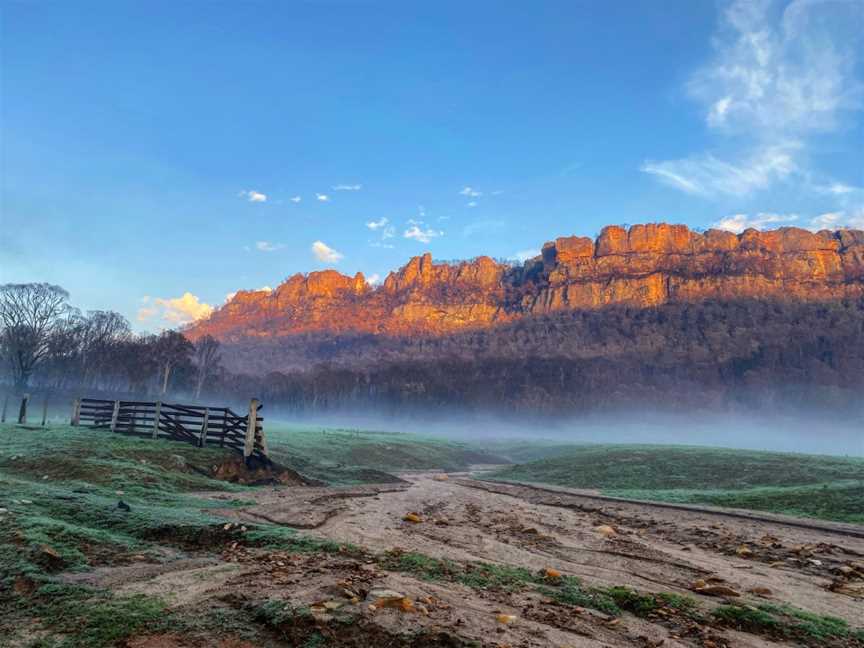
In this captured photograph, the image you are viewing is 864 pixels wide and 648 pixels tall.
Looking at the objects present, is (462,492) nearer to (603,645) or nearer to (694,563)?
(694,563)

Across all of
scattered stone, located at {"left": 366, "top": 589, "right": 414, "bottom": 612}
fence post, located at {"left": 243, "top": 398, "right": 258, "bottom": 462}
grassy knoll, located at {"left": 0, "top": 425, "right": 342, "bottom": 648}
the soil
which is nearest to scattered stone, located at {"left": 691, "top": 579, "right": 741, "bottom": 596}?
the soil

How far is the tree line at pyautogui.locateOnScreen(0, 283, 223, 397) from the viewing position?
2830 inches

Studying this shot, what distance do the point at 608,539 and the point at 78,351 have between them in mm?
102471

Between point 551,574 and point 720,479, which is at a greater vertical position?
point 551,574

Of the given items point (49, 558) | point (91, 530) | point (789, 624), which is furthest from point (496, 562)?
point (91, 530)

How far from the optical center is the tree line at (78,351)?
71.9 metres

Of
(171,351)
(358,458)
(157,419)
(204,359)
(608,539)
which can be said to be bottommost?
(358,458)

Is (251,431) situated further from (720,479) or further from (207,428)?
(720,479)

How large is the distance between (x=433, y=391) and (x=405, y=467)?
109 meters

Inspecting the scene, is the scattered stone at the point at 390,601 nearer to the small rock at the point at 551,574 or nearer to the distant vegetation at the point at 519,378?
the small rock at the point at 551,574

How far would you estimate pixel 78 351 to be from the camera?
92188 mm

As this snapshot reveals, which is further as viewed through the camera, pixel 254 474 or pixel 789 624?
pixel 254 474

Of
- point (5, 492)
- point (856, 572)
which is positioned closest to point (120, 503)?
point (5, 492)

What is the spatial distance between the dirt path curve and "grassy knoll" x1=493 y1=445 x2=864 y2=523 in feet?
14.0
